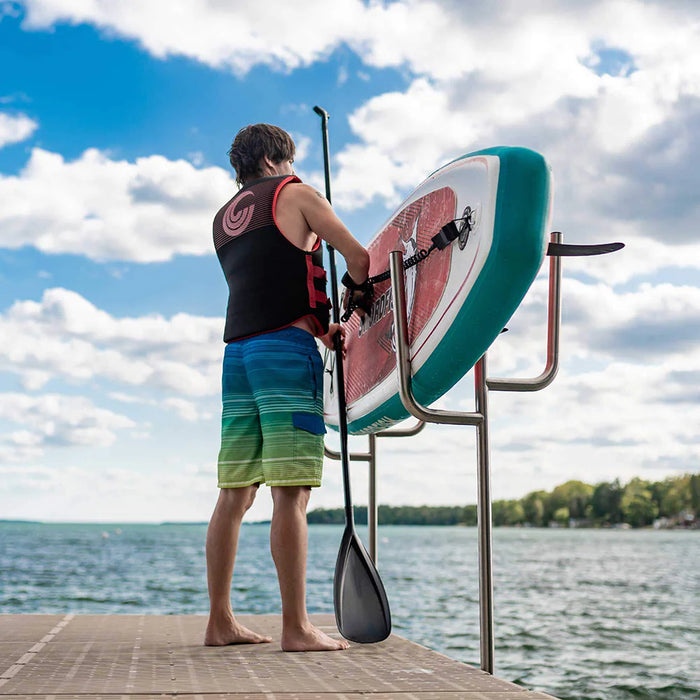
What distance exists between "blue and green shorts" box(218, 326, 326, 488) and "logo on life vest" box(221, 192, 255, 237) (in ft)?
1.43

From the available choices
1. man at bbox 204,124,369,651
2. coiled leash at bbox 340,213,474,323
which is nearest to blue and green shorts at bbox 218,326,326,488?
man at bbox 204,124,369,651

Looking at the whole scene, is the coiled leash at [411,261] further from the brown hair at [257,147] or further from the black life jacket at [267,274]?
the brown hair at [257,147]

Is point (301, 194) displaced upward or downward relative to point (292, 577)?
upward

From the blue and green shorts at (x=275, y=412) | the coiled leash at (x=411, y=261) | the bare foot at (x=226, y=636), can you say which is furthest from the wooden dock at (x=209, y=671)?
the coiled leash at (x=411, y=261)

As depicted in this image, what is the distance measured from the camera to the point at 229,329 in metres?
3.10

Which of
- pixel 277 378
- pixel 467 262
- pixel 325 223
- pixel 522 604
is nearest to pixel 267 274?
pixel 325 223

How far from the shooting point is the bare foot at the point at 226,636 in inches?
117

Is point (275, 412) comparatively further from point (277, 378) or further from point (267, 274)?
point (267, 274)

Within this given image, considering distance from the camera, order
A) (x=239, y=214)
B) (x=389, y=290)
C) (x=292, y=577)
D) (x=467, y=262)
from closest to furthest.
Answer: (x=467, y=262) → (x=292, y=577) → (x=239, y=214) → (x=389, y=290)

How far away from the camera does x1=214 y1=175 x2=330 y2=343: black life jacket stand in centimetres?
296

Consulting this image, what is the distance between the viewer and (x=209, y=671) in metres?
2.36

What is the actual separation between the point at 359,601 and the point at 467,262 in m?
1.26

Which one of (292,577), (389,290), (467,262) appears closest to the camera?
(467,262)

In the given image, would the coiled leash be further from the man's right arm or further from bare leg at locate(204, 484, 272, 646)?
bare leg at locate(204, 484, 272, 646)
